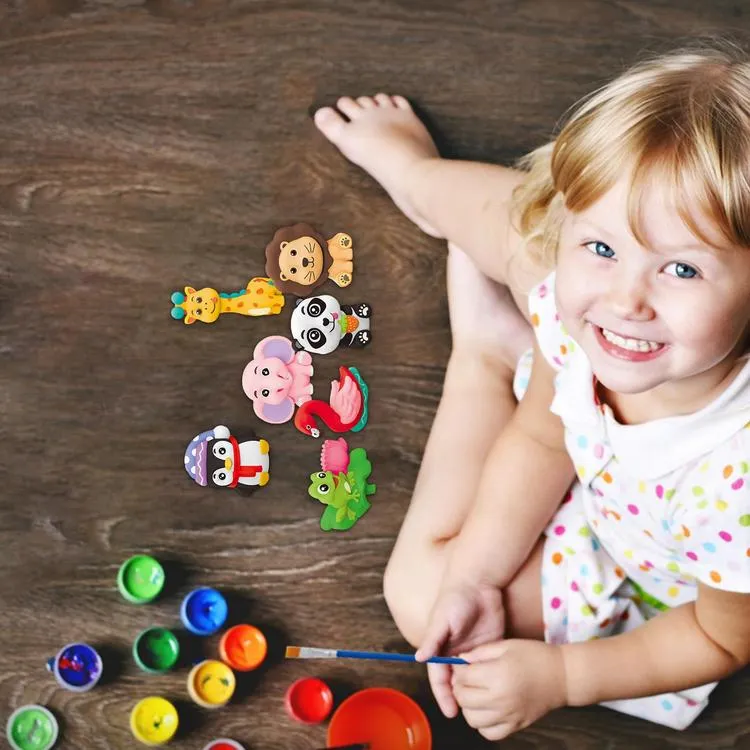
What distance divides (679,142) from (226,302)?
62cm

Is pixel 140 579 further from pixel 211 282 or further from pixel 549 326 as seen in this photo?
pixel 549 326

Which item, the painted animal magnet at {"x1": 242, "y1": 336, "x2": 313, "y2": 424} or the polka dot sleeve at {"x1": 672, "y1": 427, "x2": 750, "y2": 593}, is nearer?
the polka dot sleeve at {"x1": 672, "y1": 427, "x2": 750, "y2": 593}

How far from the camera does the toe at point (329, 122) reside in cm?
114

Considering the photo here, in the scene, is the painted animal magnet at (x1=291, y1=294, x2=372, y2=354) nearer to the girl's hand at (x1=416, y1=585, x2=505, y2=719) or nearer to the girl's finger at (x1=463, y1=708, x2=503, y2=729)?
the girl's hand at (x1=416, y1=585, x2=505, y2=719)

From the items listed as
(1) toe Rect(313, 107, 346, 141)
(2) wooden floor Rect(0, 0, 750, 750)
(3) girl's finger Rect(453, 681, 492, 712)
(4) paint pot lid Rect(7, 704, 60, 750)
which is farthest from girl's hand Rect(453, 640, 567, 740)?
(1) toe Rect(313, 107, 346, 141)

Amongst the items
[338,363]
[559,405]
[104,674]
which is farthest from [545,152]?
[104,674]

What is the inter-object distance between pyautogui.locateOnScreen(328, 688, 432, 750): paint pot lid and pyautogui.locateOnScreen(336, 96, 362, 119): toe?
2.23 ft

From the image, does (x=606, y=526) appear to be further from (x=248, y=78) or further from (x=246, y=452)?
(x=248, y=78)

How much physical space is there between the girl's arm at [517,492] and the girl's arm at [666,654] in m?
0.11

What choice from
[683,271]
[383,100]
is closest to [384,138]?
[383,100]

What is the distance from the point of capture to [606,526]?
0.89 metres

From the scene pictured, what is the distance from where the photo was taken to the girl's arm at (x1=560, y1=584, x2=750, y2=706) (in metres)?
0.83

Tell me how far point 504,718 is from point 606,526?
0.70 feet

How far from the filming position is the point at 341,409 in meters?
Result: 1.09
